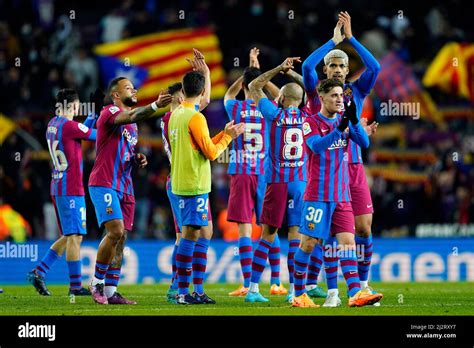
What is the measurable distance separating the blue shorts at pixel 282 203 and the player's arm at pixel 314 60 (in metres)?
1.47

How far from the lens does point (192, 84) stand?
467 inches

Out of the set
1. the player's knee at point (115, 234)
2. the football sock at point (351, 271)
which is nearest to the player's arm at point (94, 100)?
the player's knee at point (115, 234)

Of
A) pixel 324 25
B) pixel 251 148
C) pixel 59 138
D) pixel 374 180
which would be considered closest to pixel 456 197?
pixel 374 180

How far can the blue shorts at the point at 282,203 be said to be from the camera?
13.2 metres

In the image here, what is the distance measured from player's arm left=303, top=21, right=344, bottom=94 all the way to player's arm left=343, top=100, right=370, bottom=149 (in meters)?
0.70

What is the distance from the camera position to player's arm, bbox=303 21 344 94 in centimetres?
1202

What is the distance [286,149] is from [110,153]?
6.79 ft

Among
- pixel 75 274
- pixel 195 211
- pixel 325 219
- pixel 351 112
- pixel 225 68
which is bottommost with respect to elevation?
pixel 75 274

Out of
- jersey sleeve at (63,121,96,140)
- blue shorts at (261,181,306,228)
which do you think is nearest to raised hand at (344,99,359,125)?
blue shorts at (261,181,306,228)

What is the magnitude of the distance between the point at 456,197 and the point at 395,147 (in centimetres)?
216

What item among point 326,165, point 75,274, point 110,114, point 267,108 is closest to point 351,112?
point 326,165

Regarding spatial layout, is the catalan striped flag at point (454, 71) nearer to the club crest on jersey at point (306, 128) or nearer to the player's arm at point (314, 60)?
the player's arm at point (314, 60)

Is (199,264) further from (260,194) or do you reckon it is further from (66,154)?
→ (66,154)

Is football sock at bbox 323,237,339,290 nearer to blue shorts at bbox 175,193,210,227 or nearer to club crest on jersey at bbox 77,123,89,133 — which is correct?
blue shorts at bbox 175,193,210,227
